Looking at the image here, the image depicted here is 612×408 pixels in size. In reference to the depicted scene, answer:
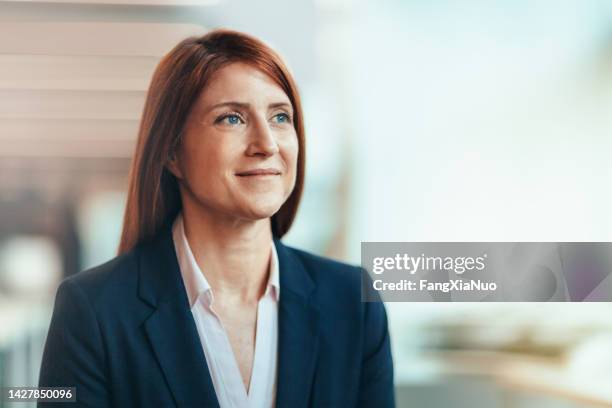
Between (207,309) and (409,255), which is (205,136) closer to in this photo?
(207,309)

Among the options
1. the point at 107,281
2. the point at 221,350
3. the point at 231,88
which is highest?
the point at 231,88

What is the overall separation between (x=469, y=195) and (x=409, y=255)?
0.69ft

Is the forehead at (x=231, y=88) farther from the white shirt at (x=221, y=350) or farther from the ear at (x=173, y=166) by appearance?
the white shirt at (x=221, y=350)

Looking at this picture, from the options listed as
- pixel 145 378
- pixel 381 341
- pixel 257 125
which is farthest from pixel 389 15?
pixel 145 378

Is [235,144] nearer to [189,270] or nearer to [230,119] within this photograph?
[230,119]

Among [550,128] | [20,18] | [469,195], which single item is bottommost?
[469,195]

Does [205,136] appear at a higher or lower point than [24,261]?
higher

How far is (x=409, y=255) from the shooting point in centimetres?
190

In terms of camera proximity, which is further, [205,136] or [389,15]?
[389,15]

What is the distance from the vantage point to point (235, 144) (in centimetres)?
175

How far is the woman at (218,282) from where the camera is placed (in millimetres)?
1750

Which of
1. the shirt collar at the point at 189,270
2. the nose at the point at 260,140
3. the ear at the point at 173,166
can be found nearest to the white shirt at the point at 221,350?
the shirt collar at the point at 189,270

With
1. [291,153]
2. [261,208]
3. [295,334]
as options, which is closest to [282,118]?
[291,153]

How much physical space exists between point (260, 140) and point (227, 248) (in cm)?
27
